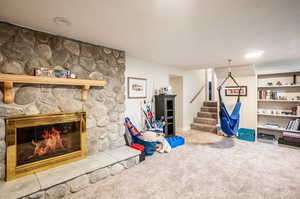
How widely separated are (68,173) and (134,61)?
256cm

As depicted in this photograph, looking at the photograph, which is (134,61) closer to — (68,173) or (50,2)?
(50,2)

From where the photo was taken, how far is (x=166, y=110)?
3.98 metres

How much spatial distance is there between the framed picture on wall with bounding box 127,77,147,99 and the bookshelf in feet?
10.6

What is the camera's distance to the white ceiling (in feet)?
4.79

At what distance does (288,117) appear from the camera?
400 centimetres

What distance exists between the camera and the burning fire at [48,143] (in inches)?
84.6

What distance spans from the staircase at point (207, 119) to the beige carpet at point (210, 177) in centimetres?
173

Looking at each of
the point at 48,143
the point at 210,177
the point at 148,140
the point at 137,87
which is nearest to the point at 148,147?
the point at 148,140

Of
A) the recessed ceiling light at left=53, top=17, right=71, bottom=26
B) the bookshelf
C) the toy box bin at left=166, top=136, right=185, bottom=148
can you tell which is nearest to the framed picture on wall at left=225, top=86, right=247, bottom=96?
the bookshelf

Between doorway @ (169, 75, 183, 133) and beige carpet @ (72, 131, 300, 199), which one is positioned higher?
doorway @ (169, 75, 183, 133)

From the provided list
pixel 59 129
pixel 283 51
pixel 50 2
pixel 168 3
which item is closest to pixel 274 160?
pixel 283 51

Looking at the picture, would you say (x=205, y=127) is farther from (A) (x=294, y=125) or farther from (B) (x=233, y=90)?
(A) (x=294, y=125)

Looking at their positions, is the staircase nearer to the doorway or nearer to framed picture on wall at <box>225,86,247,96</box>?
the doorway

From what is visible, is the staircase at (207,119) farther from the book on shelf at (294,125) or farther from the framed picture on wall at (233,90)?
the book on shelf at (294,125)
